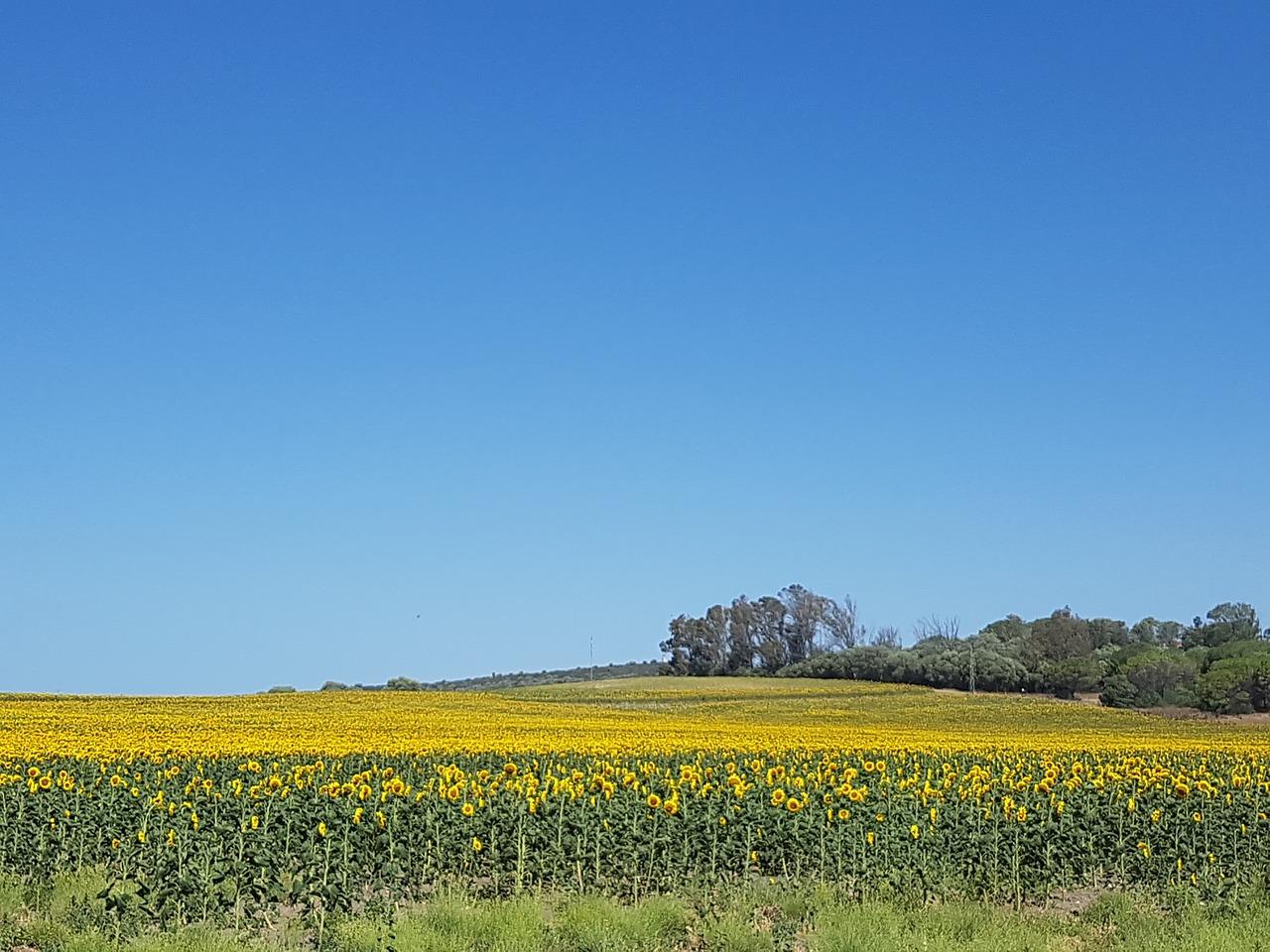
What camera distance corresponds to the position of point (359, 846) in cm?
1306

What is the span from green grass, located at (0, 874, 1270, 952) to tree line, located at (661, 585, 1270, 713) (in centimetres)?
7140

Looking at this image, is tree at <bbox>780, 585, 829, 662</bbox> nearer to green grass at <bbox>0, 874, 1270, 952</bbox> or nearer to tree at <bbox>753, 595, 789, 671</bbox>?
tree at <bbox>753, 595, 789, 671</bbox>

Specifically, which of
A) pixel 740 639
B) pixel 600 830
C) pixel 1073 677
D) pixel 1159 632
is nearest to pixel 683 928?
pixel 600 830

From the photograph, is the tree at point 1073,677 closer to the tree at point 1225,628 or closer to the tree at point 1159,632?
the tree at point 1225,628

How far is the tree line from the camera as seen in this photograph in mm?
83375

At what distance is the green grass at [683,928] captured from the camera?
965cm

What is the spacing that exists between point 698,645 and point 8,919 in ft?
408

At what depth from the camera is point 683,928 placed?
10.8 metres

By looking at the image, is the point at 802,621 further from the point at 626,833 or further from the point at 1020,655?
the point at 626,833

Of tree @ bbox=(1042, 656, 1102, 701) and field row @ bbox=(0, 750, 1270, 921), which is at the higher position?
field row @ bbox=(0, 750, 1270, 921)

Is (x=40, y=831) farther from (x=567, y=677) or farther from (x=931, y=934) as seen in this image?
(x=567, y=677)

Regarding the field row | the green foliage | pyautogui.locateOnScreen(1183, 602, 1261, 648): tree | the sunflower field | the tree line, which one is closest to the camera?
the green foliage

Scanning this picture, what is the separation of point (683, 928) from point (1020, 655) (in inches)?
4124

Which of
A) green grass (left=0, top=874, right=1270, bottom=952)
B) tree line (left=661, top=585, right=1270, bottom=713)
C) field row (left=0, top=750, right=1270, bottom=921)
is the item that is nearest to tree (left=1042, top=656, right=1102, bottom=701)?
tree line (left=661, top=585, right=1270, bottom=713)
